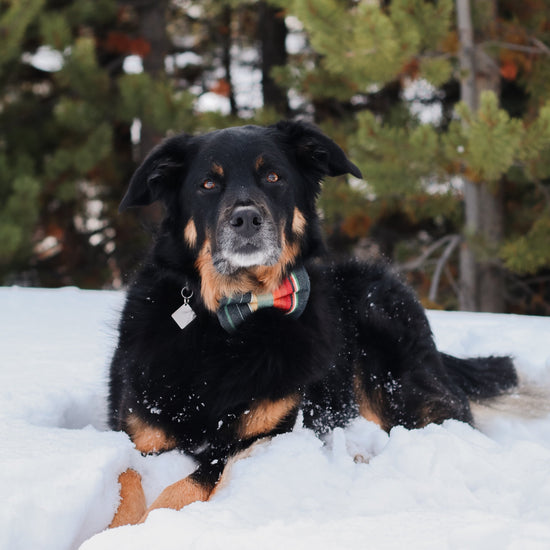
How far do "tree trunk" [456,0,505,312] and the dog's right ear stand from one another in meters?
5.50

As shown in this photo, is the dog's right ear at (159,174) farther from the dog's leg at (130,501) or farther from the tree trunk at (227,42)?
the tree trunk at (227,42)

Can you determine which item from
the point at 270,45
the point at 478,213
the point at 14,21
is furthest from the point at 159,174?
the point at 270,45

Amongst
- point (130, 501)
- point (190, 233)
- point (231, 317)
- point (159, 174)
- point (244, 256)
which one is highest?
point (159, 174)

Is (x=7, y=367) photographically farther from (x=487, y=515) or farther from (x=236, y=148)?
(x=487, y=515)

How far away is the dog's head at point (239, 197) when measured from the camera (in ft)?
9.05

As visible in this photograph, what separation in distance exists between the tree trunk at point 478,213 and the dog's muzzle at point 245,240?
553 centimetres

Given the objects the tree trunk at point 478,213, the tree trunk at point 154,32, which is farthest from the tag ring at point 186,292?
the tree trunk at point 154,32

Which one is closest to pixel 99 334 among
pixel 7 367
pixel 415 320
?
pixel 7 367

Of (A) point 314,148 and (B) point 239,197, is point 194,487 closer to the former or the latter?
(B) point 239,197

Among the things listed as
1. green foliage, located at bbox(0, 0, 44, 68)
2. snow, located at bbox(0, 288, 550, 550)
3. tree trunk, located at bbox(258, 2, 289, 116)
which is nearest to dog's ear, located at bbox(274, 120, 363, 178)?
snow, located at bbox(0, 288, 550, 550)

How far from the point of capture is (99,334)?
4527 mm

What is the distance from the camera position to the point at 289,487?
7.31ft

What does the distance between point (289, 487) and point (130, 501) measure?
2.04ft

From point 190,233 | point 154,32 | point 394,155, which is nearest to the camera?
point 190,233
